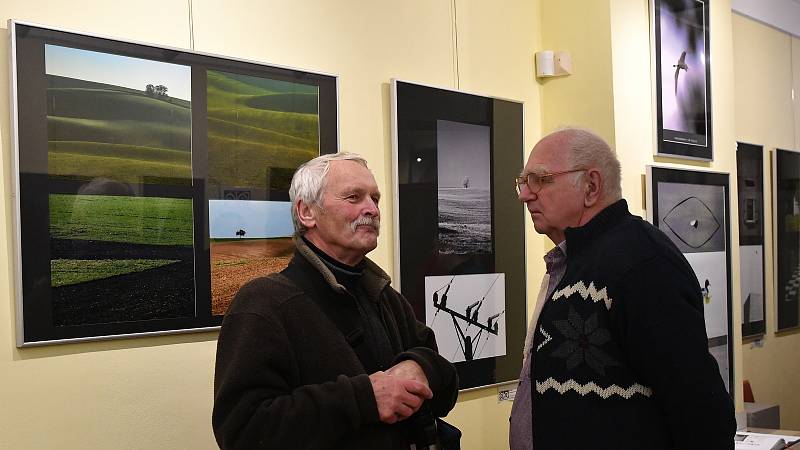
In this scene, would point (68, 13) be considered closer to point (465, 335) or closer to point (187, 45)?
point (187, 45)

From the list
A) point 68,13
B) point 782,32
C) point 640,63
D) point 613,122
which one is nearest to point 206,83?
point 68,13

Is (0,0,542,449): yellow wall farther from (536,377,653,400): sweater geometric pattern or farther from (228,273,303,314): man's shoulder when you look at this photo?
(536,377,653,400): sweater geometric pattern

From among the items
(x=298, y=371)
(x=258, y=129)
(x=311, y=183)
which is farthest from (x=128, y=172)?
(x=298, y=371)

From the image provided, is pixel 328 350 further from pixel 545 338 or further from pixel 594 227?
pixel 594 227

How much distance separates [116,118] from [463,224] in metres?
1.67

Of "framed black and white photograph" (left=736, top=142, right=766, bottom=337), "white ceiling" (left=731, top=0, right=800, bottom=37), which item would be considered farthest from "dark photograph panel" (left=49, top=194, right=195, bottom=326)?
"white ceiling" (left=731, top=0, right=800, bottom=37)

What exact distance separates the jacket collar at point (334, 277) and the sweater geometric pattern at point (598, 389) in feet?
1.70

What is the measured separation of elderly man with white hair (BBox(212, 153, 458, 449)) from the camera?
2.01m

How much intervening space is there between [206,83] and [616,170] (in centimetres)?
134

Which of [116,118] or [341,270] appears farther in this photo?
[116,118]

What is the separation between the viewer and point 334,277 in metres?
2.25

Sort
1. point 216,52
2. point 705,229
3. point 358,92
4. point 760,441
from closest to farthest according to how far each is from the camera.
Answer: point 216,52, point 358,92, point 760,441, point 705,229

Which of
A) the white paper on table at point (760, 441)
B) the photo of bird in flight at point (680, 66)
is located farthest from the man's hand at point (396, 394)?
the photo of bird in flight at point (680, 66)

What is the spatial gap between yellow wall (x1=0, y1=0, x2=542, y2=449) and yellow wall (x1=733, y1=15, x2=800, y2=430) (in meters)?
2.43
